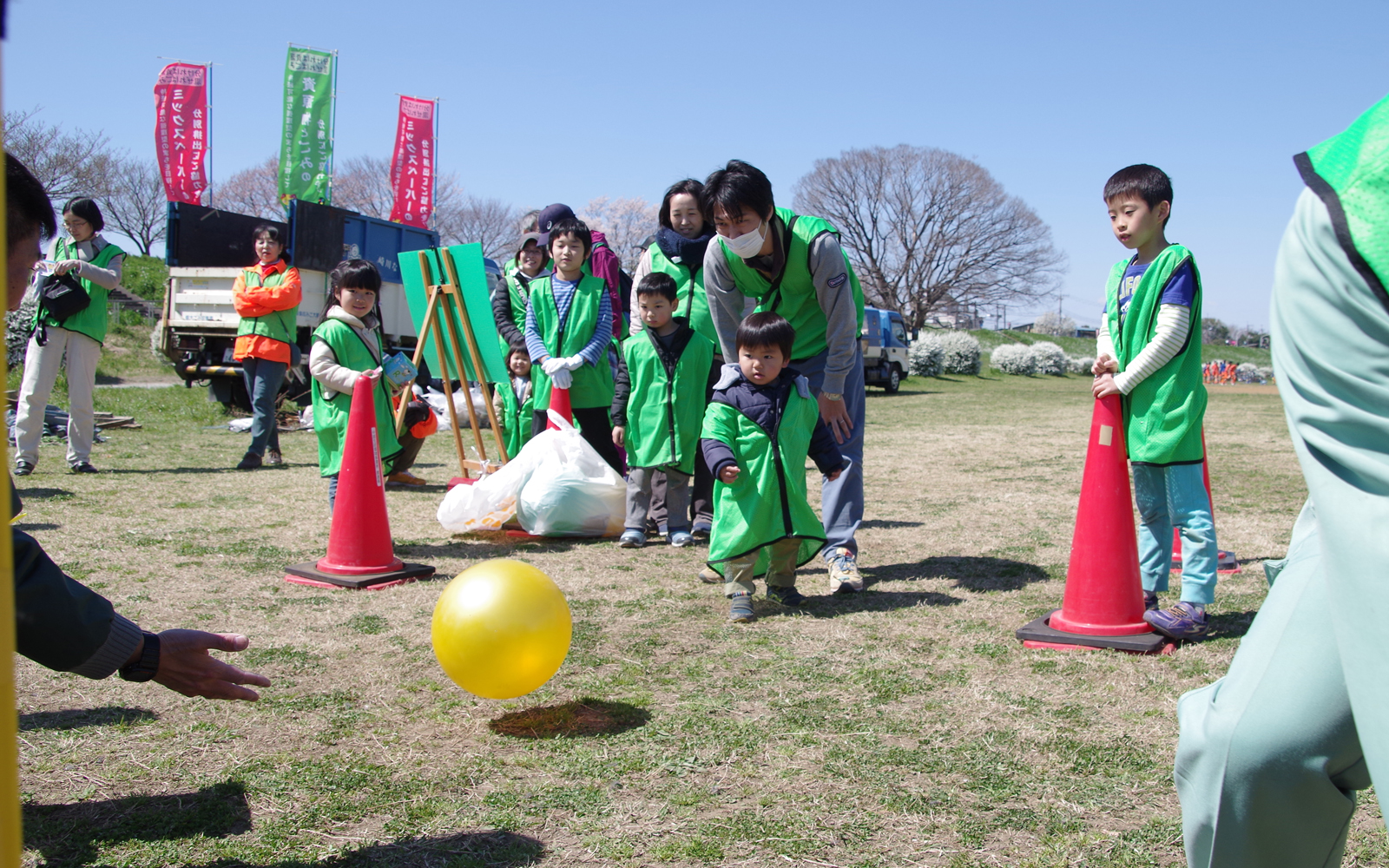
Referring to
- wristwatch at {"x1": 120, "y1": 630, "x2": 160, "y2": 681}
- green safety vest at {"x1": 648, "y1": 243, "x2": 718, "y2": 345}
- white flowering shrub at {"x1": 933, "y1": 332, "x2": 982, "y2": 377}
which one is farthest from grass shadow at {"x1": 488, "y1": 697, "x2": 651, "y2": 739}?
white flowering shrub at {"x1": 933, "y1": 332, "x2": 982, "y2": 377}

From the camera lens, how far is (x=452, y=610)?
287cm

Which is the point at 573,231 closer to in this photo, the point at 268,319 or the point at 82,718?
the point at 268,319

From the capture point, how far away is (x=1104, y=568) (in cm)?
363

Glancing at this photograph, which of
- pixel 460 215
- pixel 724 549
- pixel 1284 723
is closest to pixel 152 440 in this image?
pixel 724 549

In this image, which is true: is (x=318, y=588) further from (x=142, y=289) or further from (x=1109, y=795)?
(x=142, y=289)

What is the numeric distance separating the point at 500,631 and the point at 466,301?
4866 mm

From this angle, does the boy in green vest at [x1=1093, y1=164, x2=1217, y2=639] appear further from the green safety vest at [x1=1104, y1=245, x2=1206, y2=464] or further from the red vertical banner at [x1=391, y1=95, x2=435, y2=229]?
the red vertical banner at [x1=391, y1=95, x2=435, y2=229]

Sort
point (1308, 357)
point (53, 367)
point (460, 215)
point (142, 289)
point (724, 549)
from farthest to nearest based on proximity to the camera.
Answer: point (460, 215), point (142, 289), point (53, 367), point (724, 549), point (1308, 357)

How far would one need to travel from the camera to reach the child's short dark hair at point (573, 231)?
19.8 feet

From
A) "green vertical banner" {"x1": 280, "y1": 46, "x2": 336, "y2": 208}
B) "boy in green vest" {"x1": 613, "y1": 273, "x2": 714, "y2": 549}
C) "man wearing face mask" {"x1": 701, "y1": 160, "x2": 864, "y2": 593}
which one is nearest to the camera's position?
"man wearing face mask" {"x1": 701, "y1": 160, "x2": 864, "y2": 593}

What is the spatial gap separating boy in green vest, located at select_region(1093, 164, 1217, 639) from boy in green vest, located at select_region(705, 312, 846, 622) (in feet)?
4.07

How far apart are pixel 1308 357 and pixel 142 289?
3108 cm

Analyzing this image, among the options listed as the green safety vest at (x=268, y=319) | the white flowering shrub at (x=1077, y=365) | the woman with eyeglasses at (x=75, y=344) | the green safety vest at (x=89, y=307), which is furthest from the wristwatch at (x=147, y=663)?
the white flowering shrub at (x=1077, y=365)

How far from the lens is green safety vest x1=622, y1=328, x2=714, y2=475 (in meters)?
5.48
